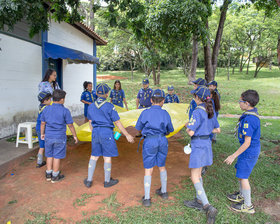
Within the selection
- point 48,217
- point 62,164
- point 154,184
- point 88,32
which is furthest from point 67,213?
point 88,32

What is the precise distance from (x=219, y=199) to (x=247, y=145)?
38.0 inches

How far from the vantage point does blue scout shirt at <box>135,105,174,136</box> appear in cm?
298

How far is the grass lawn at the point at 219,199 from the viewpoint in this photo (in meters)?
2.75

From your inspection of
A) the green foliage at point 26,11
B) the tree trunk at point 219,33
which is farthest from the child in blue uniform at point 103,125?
the tree trunk at point 219,33

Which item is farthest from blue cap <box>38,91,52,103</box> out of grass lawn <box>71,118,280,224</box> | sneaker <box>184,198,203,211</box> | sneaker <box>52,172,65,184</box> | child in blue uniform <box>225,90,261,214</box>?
child in blue uniform <box>225,90,261,214</box>

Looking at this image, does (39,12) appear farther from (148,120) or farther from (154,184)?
(154,184)

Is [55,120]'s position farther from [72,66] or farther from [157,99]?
[72,66]

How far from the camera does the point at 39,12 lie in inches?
154

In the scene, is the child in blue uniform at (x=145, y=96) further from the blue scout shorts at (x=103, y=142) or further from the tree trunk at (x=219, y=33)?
the blue scout shorts at (x=103, y=142)

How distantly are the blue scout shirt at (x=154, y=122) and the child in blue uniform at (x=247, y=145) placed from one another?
885 mm

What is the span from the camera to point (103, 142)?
344 cm

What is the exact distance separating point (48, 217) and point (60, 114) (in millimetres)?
1509

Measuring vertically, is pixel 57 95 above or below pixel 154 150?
above

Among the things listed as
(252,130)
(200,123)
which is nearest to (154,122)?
(200,123)
